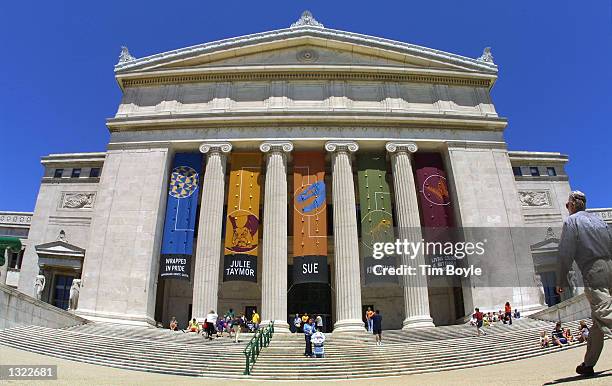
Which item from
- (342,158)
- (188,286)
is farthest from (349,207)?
(188,286)

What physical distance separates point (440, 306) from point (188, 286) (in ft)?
57.6

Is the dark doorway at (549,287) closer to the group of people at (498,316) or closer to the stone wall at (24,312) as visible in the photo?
the group of people at (498,316)

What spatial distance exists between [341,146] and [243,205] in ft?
25.1

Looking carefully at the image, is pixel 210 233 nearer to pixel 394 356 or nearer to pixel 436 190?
pixel 436 190

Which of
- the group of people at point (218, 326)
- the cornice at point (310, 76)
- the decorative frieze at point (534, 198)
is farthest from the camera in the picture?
the cornice at point (310, 76)

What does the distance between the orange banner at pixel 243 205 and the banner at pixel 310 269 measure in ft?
9.18

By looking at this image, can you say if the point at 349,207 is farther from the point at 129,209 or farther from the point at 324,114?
the point at 129,209

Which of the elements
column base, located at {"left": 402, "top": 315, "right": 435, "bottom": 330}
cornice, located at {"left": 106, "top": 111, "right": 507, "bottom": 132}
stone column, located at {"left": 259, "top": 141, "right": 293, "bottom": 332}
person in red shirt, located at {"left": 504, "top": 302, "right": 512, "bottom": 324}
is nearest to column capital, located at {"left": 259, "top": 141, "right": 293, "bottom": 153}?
stone column, located at {"left": 259, "top": 141, "right": 293, "bottom": 332}

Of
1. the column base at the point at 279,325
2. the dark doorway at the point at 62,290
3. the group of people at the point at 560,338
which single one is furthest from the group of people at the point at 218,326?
the group of people at the point at 560,338

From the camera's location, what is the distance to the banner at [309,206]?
2794 cm

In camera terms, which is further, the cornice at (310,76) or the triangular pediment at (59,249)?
the cornice at (310,76)

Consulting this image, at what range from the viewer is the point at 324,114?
3191cm

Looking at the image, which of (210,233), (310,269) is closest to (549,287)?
(310,269)

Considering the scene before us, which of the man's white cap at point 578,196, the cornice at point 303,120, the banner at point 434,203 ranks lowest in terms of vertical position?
the man's white cap at point 578,196
